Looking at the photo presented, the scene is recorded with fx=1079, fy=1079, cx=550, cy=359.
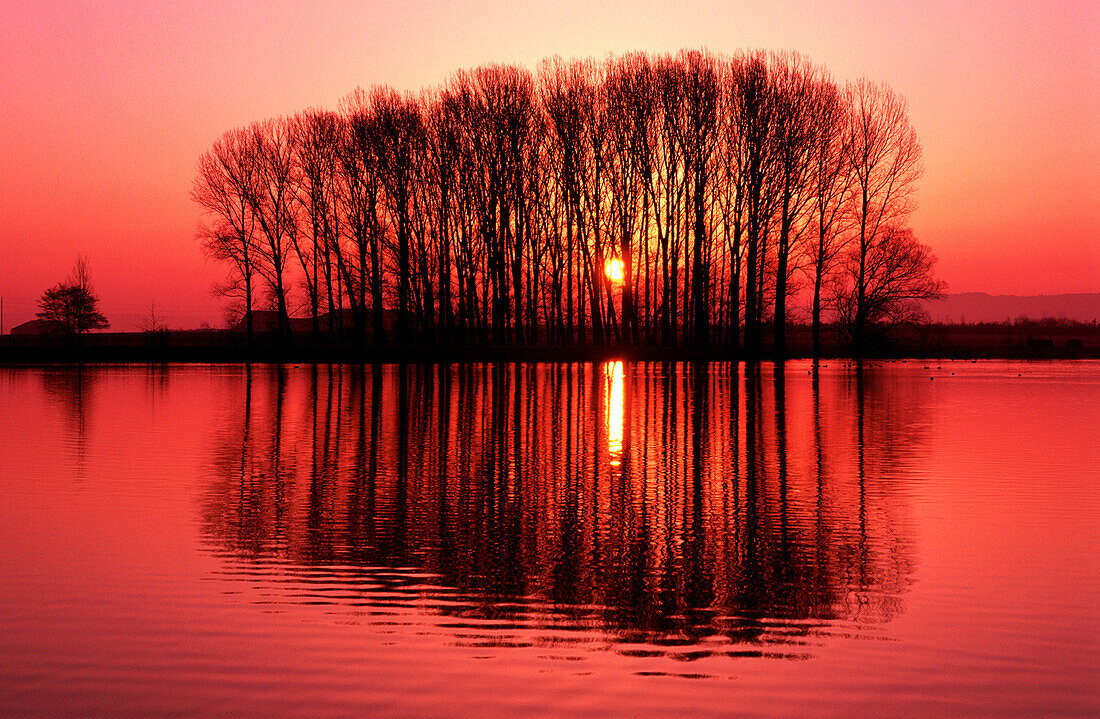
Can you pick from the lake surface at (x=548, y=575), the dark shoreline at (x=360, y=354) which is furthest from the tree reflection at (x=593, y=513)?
the dark shoreline at (x=360, y=354)

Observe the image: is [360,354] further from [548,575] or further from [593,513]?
[548,575]

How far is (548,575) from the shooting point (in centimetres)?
899

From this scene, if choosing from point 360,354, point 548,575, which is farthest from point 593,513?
point 360,354

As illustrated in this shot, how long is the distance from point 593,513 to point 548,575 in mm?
3158

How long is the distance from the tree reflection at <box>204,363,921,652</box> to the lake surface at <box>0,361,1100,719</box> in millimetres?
55

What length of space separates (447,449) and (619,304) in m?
55.0

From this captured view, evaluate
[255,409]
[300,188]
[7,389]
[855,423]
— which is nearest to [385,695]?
[855,423]

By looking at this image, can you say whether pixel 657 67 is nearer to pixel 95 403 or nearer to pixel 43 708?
pixel 95 403

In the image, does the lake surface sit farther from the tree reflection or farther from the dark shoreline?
the dark shoreline

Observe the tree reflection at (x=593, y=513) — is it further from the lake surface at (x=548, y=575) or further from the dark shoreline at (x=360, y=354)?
the dark shoreline at (x=360, y=354)

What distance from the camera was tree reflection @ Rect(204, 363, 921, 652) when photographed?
26.9 ft

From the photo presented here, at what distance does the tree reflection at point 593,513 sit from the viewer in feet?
26.9

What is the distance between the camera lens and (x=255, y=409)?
28.0 metres

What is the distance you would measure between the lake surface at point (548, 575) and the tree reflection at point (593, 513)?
0.05 meters
